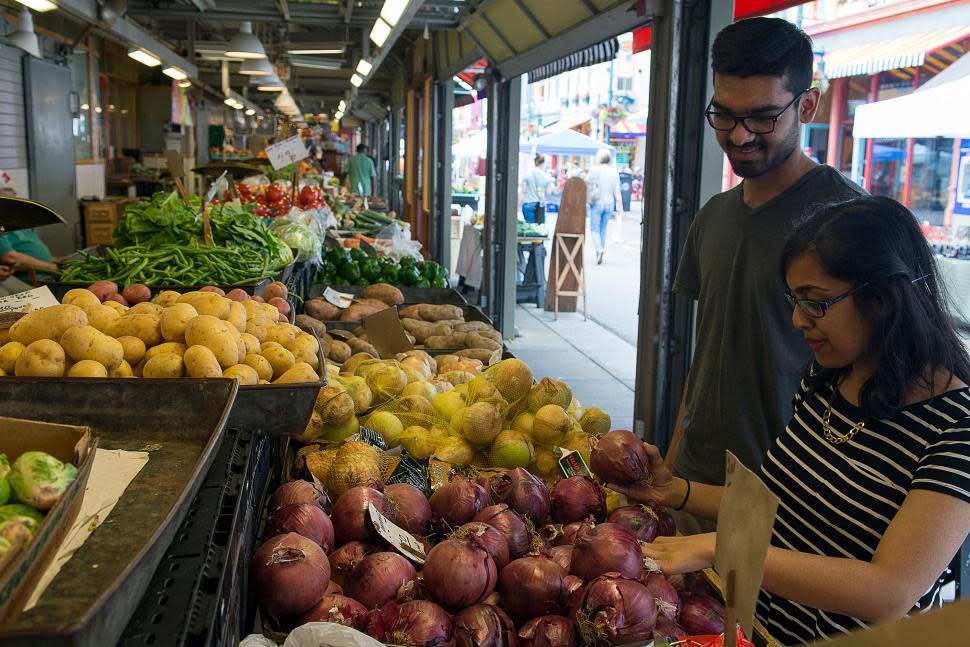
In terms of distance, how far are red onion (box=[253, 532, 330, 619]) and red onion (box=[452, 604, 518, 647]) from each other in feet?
0.92

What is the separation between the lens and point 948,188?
488 inches

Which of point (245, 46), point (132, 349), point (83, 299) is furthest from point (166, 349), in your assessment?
point (245, 46)

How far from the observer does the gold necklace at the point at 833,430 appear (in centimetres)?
165

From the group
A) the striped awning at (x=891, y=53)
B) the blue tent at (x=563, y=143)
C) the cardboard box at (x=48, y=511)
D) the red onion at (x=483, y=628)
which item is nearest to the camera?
the cardboard box at (x=48, y=511)

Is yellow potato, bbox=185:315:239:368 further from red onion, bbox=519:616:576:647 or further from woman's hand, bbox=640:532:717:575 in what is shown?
woman's hand, bbox=640:532:717:575

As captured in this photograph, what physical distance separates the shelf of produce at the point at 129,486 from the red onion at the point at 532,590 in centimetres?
64

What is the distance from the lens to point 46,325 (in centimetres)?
194

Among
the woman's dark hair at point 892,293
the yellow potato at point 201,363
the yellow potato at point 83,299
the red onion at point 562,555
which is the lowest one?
the red onion at point 562,555

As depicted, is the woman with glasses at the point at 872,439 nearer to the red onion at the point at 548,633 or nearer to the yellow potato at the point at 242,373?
the red onion at the point at 548,633

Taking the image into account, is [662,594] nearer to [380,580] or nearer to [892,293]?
[380,580]

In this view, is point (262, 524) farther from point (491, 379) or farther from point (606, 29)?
point (606, 29)

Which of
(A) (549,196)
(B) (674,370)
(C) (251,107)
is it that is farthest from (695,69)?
(A) (549,196)

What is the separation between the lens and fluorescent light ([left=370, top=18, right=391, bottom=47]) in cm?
705

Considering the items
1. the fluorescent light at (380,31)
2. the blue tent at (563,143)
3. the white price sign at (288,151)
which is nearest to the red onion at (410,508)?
the fluorescent light at (380,31)
